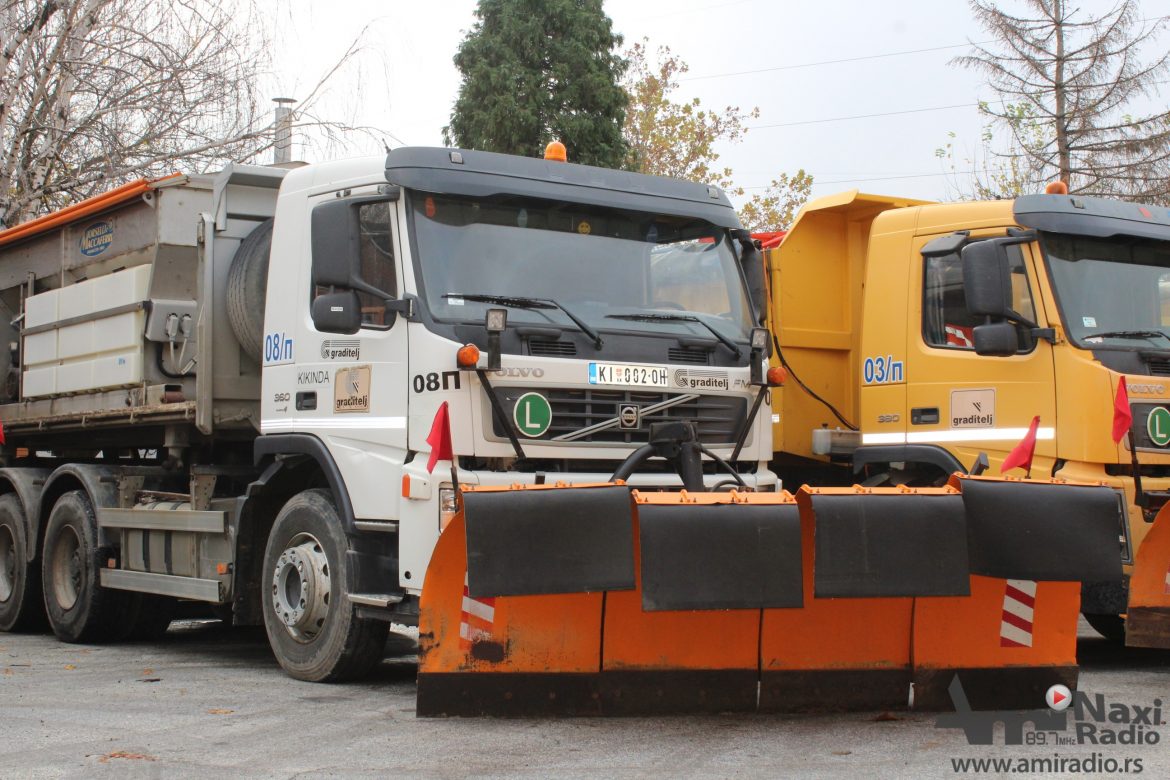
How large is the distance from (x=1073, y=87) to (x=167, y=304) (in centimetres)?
1837

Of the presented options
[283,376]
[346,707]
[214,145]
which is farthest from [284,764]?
[214,145]

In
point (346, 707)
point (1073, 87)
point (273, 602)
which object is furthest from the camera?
point (1073, 87)

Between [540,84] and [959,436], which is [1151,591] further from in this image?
[540,84]

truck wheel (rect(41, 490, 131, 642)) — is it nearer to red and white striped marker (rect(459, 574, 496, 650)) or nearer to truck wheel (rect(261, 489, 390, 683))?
truck wheel (rect(261, 489, 390, 683))

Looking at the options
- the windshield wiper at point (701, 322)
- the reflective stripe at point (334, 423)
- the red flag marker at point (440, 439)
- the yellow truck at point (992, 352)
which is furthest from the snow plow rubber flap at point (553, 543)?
the yellow truck at point (992, 352)

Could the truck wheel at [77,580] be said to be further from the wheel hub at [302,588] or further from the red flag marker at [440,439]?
the red flag marker at [440,439]

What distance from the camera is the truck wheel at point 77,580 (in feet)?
32.5

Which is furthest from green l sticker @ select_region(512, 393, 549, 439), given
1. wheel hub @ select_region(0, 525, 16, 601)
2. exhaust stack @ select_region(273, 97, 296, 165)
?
exhaust stack @ select_region(273, 97, 296, 165)

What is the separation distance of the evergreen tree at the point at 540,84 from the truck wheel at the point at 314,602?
21921 millimetres

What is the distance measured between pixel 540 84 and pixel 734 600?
24.9 metres

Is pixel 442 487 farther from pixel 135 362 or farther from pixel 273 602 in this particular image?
pixel 135 362

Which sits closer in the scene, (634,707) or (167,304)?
(634,707)

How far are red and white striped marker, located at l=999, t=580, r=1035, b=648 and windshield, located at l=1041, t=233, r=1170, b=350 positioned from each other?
2.22 metres

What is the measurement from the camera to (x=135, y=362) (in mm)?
9227
